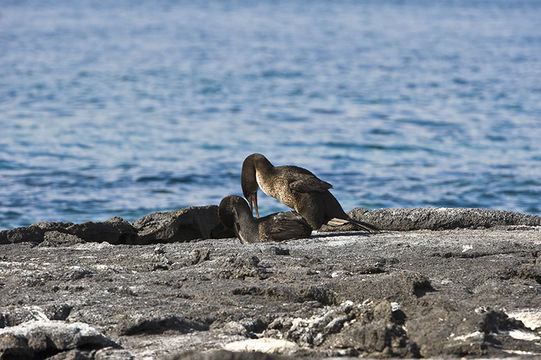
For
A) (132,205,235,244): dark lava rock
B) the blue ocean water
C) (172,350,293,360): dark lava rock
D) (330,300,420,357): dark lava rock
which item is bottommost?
the blue ocean water

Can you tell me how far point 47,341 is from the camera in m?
3.79

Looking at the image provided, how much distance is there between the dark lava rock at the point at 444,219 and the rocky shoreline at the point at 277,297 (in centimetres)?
54

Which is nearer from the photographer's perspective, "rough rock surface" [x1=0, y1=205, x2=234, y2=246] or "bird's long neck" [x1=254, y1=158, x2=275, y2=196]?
"rough rock surface" [x1=0, y1=205, x2=234, y2=246]

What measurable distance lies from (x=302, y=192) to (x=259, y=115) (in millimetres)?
13489

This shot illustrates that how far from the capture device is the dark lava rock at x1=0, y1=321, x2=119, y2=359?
371 centimetres

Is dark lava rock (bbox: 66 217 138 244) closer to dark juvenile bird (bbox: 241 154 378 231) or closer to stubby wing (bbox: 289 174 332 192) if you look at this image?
dark juvenile bird (bbox: 241 154 378 231)

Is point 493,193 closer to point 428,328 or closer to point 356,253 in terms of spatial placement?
point 356,253

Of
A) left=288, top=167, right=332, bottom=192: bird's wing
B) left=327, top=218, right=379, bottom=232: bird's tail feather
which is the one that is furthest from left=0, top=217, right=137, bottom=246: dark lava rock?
left=327, top=218, right=379, bottom=232: bird's tail feather

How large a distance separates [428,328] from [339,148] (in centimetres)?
1213

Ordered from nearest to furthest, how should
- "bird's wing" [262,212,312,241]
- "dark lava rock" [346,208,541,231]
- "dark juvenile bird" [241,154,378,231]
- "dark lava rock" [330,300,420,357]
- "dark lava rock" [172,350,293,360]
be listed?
"dark lava rock" [172,350,293,360] → "dark lava rock" [330,300,420,357] → "bird's wing" [262,212,312,241] → "dark juvenile bird" [241,154,378,231] → "dark lava rock" [346,208,541,231]

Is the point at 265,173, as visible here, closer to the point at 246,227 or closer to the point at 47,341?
the point at 246,227

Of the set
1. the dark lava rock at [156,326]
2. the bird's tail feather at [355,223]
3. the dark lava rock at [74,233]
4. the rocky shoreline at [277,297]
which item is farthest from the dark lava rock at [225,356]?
the bird's tail feather at [355,223]

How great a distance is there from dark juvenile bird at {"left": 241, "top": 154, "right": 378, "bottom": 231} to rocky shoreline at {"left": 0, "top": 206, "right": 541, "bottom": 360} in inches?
19.1

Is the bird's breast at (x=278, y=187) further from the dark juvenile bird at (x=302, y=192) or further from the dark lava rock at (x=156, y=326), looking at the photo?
the dark lava rock at (x=156, y=326)
